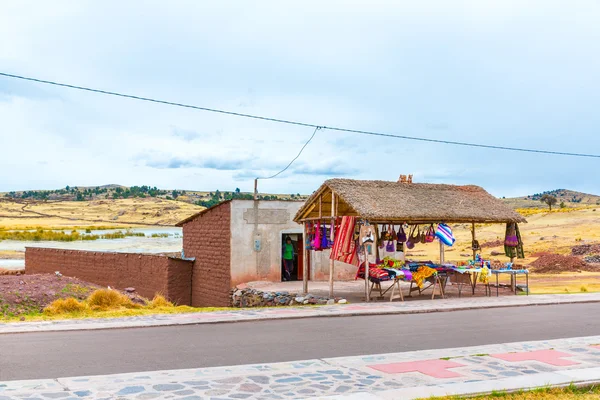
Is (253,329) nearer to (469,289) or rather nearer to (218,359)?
(218,359)

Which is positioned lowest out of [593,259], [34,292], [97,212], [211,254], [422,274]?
[34,292]

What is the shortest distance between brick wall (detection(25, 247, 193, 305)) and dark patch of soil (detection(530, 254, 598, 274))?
20025 mm

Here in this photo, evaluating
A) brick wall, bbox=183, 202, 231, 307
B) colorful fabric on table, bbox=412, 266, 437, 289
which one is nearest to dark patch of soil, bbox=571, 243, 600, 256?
brick wall, bbox=183, 202, 231, 307

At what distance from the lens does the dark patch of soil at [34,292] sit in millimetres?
19297

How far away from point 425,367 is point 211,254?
17357 mm

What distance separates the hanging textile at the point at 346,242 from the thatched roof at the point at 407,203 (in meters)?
0.53

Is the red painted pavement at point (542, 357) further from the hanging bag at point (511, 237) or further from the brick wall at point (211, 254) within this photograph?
the brick wall at point (211, 254)

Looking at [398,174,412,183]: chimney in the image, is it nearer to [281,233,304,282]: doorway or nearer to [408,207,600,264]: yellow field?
[281,233,304,282]: doorway

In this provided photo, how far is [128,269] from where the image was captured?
2850 centimetres

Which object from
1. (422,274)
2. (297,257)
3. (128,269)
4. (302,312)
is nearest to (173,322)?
(302,312)

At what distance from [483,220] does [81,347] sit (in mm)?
13865

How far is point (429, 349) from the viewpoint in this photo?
11.2 meters

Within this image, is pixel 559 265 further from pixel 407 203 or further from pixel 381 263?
pixel 381 263

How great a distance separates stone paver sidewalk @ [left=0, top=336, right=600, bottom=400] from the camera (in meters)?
8.04
